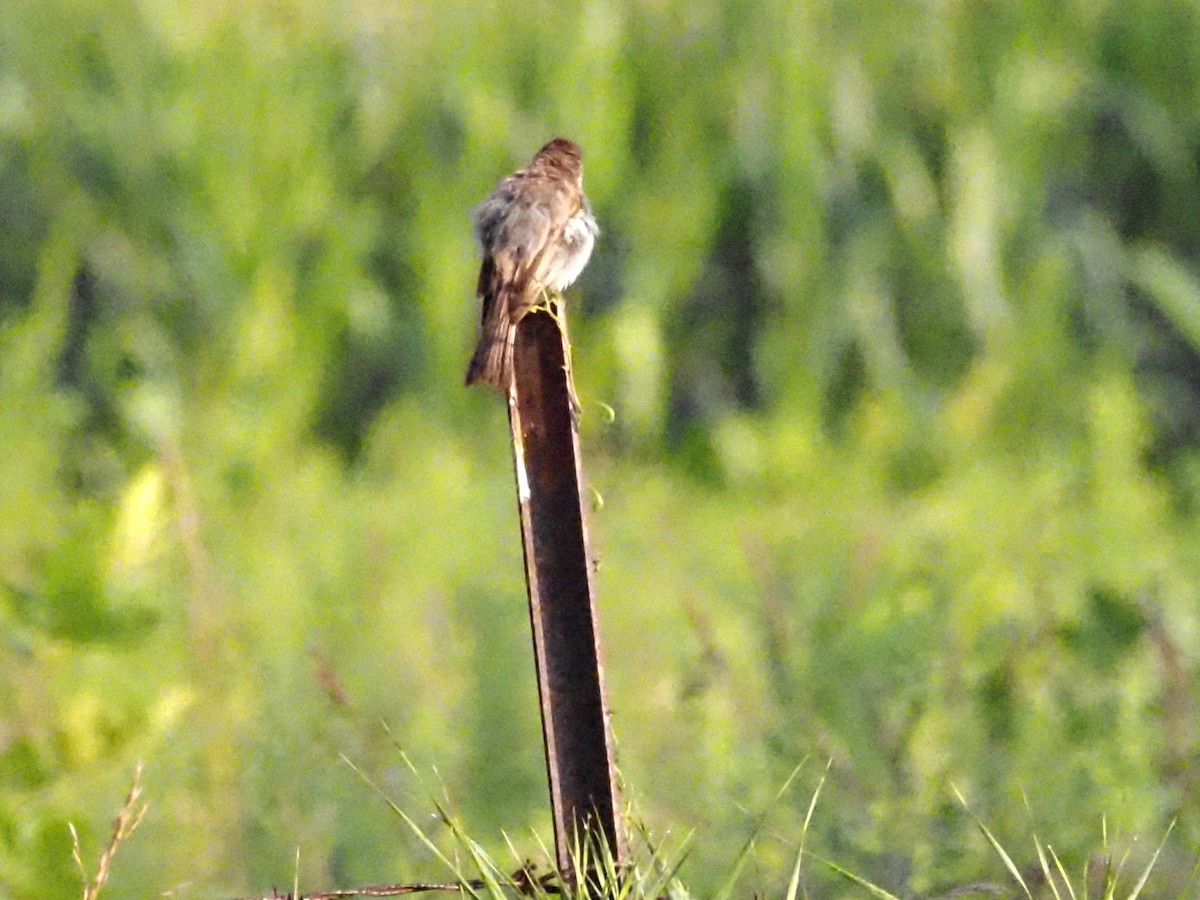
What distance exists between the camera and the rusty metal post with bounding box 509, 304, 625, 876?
60.7 inches

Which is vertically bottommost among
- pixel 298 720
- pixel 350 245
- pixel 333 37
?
pixel 298 720

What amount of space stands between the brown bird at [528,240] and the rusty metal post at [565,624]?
0.21 meters

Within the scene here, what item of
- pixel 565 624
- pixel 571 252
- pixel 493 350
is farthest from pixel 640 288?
pixel 565 624

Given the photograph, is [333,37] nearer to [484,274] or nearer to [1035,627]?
[1035,627]

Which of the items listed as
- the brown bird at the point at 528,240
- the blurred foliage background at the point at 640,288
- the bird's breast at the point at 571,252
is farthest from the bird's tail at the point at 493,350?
the blurred foliage background at the point at 640,288

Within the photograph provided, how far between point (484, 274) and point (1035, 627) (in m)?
1.69

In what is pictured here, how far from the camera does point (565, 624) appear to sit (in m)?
1.57

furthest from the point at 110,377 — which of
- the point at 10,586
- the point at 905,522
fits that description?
the point at 10,586

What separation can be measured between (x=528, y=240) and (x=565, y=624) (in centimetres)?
81

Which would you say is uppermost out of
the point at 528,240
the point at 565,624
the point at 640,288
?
the point at 640,288

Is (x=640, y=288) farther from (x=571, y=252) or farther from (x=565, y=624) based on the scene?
(x=565, y=624)

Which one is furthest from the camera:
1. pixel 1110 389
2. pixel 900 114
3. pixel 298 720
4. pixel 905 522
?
pixel 900 114

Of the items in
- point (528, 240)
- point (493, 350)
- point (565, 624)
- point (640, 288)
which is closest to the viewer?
point (565, 624)

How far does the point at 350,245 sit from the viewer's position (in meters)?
5.33
